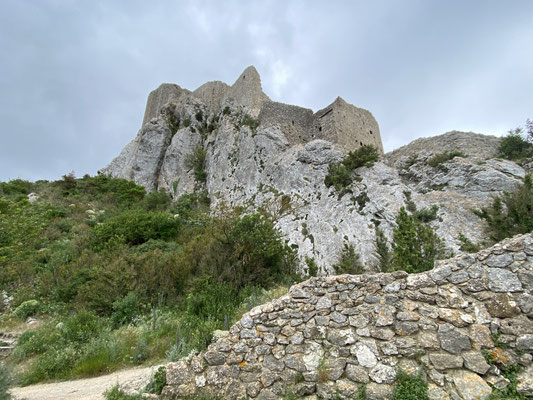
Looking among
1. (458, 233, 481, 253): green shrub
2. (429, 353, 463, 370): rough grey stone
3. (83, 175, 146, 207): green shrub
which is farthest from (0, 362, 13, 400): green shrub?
(83, 175, 146, 207): green shrub

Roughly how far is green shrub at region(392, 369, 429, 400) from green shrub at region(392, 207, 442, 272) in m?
3.95

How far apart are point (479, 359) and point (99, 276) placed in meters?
11.0

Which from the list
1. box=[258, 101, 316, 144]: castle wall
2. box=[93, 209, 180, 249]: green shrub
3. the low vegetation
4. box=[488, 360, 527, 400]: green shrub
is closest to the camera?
box=[488, 360, 527, 400]: green shrub

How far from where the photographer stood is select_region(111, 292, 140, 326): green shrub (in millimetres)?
8055

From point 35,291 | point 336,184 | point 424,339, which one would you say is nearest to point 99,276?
point 35,291

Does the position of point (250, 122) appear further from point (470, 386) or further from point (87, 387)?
point (470, 386)

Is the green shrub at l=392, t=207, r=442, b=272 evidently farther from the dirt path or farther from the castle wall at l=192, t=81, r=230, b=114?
the castle wall at l=192, t=81, r=230, b=114

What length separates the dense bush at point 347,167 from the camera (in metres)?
15.0

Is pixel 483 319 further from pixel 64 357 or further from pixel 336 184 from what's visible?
pixel 336 184

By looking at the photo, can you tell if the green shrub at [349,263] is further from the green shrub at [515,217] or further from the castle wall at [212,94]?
the castle wall at [212,94]

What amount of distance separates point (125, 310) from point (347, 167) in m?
13.4

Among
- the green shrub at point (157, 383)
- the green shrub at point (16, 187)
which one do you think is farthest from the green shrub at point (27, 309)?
the green shrub at point (16, 187)

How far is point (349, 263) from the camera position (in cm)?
1023

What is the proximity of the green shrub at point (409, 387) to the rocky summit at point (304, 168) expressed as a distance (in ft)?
22.2
